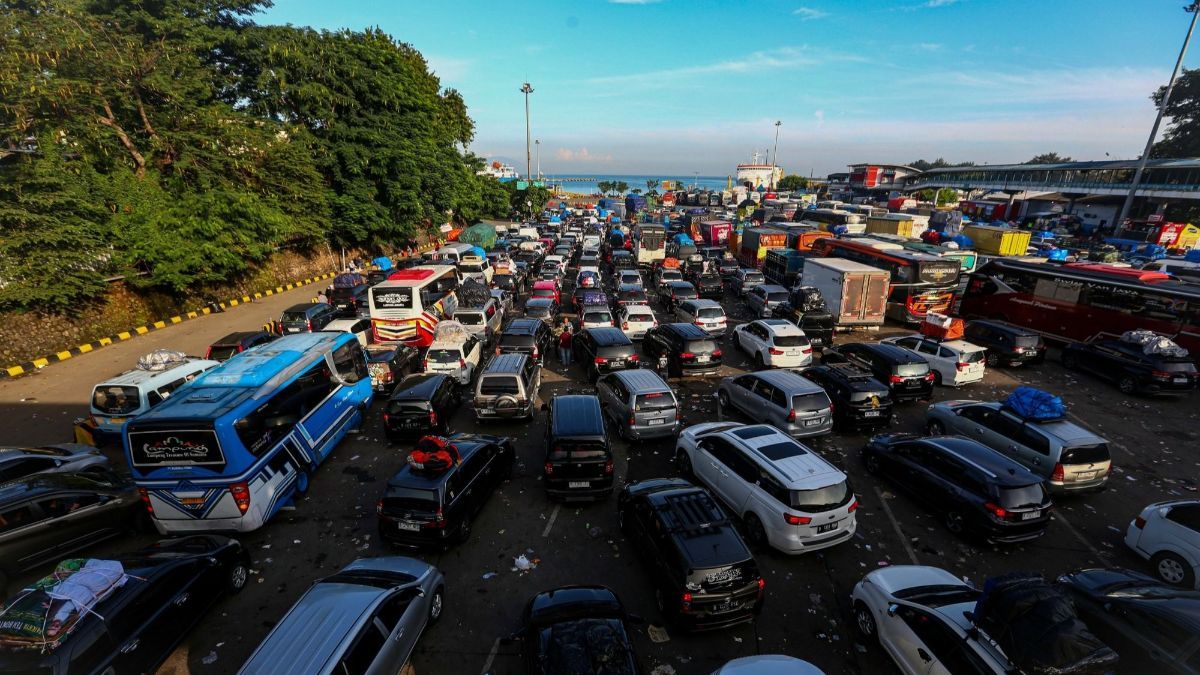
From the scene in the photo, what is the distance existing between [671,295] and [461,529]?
18.1m

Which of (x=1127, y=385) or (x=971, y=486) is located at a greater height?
(x=971, y=486)

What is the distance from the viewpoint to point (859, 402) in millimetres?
12266

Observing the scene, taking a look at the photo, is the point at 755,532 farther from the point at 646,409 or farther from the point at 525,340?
the point at 525,340

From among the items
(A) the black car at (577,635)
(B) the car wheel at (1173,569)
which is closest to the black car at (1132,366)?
(B) the car wheel at (1173,569)

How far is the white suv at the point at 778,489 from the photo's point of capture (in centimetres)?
786

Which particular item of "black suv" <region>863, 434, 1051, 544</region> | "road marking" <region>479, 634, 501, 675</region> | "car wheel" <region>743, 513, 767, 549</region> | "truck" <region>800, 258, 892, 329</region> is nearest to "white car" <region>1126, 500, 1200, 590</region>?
"black suv" <region>863, 434, 1051, 544</region>

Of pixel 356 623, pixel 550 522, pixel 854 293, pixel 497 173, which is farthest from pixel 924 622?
pixel 497 173

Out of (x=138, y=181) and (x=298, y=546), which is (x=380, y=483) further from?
(x=138, y=181)

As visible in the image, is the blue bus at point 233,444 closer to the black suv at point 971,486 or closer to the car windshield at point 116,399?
the car windshield at point 116,399

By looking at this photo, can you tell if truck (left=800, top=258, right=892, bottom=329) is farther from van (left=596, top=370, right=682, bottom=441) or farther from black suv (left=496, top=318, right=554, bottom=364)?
black suv (left=496, top=318, right=554, bottom=364)

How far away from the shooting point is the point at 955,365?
15.2 m

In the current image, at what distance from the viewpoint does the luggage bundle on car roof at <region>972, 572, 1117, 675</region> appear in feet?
Answer: 14.3

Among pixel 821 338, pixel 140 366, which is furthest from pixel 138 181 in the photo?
pixel 821 338

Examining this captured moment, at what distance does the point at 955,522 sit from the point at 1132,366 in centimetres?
1236
